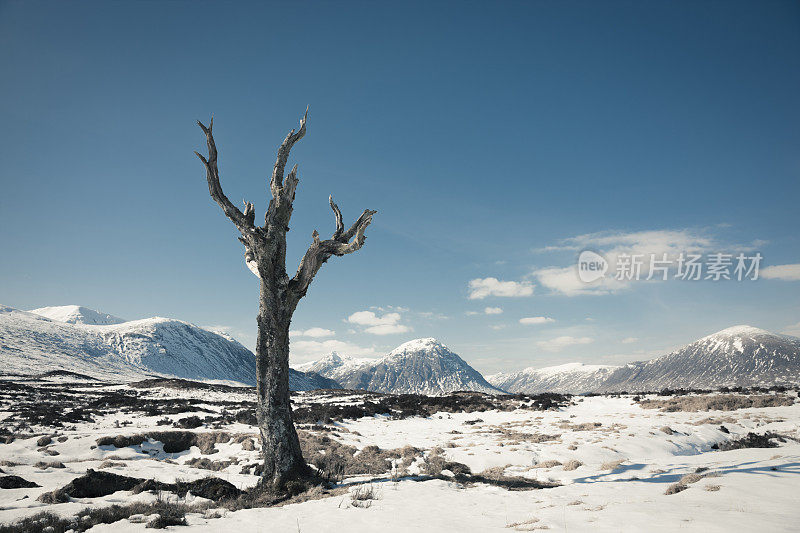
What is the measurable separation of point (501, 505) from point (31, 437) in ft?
70.5

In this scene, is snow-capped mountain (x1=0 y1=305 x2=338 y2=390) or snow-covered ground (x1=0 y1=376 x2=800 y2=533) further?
snow-capped mountain (x1=0 y1=305 x2=338 y2=390)

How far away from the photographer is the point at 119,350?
12338 centimetres

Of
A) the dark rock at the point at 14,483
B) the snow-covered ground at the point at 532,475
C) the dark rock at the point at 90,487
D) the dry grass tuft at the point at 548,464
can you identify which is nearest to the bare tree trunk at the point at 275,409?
the snow-covered ground at the point at 532,475

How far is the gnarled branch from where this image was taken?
1096 cm

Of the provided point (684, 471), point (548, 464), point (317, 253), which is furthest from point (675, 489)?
point (317, 253)

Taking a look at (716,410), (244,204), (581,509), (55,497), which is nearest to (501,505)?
(581,509)

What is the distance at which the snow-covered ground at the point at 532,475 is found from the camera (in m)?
5.64

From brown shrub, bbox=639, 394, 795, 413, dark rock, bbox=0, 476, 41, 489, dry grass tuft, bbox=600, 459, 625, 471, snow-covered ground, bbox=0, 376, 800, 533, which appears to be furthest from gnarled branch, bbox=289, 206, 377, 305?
brown shrub, bbox=639, 394, 795, 413

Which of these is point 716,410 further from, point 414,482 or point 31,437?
point 31,437

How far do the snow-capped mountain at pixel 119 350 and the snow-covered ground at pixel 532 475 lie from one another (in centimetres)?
8799

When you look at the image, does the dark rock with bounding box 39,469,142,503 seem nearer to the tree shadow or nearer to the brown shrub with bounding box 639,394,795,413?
the tree shadow

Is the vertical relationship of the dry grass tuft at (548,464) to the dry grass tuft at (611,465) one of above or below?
below

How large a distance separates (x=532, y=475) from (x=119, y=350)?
15195cm

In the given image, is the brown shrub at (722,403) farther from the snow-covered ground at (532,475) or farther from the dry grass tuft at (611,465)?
the dry grass tuft at (611,465)
